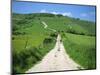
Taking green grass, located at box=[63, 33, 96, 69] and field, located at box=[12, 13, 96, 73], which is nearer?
field, located at box=[12, 13, 96, 73]

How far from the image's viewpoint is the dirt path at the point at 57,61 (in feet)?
7.53

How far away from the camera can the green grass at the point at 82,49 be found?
243 centimetres

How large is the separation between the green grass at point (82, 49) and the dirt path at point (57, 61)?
65mm

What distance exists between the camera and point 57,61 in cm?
236

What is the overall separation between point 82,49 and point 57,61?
366 mm

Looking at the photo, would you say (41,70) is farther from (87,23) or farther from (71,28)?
(87,23)

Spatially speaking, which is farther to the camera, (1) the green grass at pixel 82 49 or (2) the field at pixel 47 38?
(1) the green grass at pixel 82 49

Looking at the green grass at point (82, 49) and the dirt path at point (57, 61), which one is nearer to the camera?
the dirt path at point (57, 61)

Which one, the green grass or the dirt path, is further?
the green grass

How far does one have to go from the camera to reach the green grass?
2434 millimetres

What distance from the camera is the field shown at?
7.26ft

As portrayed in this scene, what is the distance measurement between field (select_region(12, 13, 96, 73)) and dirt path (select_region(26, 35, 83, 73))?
5 centimetres

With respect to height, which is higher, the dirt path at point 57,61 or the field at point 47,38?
the field at point 47,38

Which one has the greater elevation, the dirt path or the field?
the field
